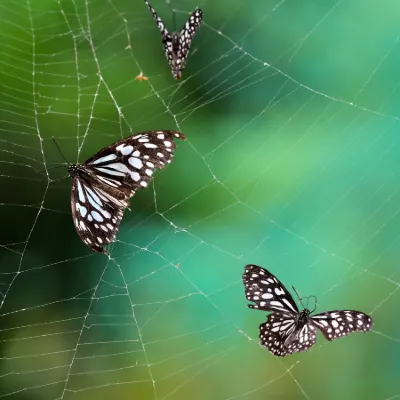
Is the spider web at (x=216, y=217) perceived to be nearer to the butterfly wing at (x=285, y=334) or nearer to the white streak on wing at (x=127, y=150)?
the butterfly wing at (x=285, y=334)

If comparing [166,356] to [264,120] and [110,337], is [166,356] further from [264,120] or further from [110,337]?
[264,120]

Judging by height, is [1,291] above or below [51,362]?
above

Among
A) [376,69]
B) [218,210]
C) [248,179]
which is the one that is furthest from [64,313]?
[376,69]

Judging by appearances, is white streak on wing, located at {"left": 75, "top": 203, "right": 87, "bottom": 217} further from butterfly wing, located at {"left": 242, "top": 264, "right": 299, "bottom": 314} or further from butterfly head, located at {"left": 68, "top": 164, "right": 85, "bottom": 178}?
butterfly wing, located at {"left": 242, "top": 264, "right": 299, "bottom": 314}

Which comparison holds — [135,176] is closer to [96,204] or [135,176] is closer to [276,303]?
[96,204]

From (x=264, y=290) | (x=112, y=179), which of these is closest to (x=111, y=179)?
(x=112, y=179)

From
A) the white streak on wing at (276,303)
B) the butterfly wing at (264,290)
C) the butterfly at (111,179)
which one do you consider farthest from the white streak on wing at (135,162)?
the white streak on wing at (276,303)
